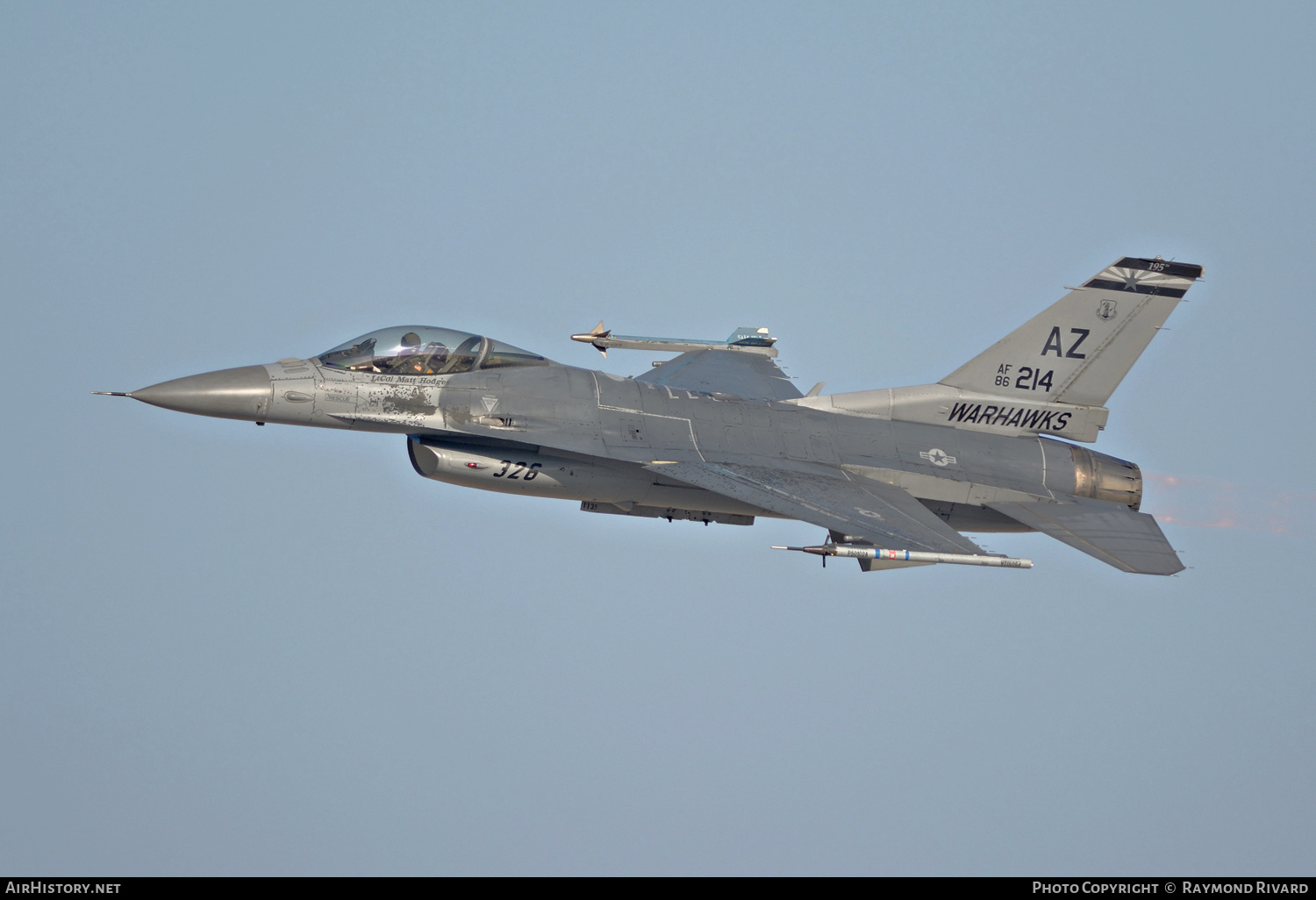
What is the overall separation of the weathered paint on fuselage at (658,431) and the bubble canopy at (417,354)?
0.48 feet

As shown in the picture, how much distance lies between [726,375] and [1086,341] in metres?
6.28

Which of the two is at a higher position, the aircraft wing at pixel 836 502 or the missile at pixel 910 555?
the aircraft wing at pixel 836 502

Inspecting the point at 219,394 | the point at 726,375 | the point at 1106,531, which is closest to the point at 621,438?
the point at 726,375

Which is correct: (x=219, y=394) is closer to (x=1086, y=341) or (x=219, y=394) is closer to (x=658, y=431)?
(x=658, y=431)

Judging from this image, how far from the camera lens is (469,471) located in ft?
67.2

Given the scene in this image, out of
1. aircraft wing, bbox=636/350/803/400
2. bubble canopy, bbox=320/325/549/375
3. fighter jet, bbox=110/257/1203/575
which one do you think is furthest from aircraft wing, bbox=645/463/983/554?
bubble canopy, bbox=320/325/549/375

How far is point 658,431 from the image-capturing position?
21.2 m

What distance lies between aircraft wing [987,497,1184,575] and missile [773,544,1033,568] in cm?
265

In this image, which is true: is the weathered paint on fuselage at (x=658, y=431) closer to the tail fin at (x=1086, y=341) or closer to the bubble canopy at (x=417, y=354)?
the bubble canopy at (x=417, y=354)

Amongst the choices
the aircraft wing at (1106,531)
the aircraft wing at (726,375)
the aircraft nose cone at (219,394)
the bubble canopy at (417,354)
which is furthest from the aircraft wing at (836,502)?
the aircraft nose cone at (219,394)

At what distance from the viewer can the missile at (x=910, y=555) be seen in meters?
18.7

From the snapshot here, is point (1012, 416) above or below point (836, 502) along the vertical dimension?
above

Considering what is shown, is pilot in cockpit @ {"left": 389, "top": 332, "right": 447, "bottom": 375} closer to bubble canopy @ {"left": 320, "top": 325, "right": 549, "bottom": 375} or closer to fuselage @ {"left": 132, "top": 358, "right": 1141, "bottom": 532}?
bubble canopy @ {"left": 320, "top": 325, "right": 549, "bottom": 375}

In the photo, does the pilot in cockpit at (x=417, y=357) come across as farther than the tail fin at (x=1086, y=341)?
No
